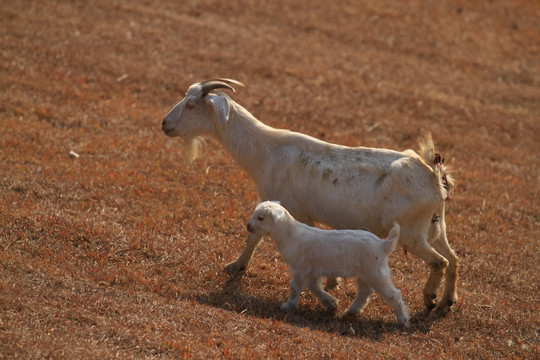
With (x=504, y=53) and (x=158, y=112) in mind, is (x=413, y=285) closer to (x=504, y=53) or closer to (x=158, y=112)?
(x=158, y=112)

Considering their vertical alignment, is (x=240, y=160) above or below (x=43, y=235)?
above

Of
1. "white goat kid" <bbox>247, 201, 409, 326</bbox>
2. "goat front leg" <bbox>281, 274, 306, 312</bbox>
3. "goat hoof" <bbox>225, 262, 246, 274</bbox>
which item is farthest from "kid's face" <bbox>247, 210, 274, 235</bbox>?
"goat hoof" <bbox>225, 262, 246, 274</bbox>

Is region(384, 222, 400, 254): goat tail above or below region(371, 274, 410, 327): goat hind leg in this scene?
above

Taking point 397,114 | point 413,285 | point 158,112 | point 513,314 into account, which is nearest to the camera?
point 513,314

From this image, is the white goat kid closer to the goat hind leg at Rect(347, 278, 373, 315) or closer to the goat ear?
Answer: the goat hind leg at Rect(347, 278, 373, 315)

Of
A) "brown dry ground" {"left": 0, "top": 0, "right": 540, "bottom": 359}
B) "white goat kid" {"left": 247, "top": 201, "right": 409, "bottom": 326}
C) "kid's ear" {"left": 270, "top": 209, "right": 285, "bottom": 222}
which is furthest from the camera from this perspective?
"kid's ear" {"left": 270, "top": 209, "right": 285, "bottom": 222}

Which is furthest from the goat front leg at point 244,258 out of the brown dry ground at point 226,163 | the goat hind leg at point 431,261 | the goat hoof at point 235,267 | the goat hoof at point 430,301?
the goat hoof at point 430,301

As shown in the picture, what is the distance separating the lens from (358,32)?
62.5 feet

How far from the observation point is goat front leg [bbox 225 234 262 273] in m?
7.63

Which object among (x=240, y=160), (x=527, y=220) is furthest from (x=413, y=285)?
(x=527, y=220)

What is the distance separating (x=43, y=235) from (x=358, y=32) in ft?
45.0

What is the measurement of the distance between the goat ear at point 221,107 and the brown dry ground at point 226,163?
175cm

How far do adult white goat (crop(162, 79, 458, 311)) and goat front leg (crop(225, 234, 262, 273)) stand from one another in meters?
0.01

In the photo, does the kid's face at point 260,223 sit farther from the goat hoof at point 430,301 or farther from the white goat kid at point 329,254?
the goat hoof at point 430,301
